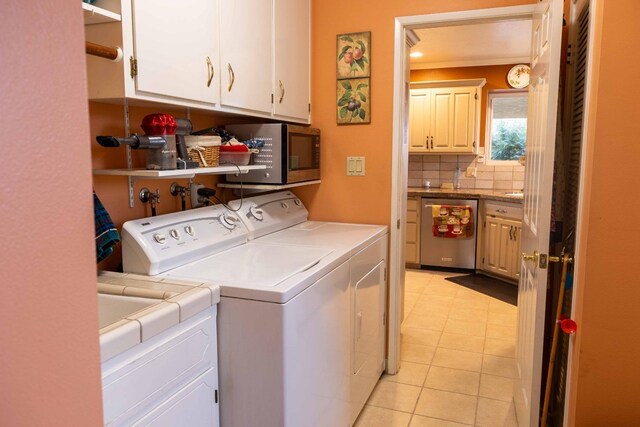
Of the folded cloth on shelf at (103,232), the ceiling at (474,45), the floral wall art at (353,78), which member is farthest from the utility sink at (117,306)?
the ceiling at (474,45)

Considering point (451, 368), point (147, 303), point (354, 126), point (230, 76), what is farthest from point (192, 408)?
point (451, 368)

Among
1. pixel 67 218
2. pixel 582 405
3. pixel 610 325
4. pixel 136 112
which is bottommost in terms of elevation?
pixel 582 405

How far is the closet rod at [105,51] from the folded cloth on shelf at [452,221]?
4170mm

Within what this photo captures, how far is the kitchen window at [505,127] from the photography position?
5.64m

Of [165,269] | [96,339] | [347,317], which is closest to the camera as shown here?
[96,339]

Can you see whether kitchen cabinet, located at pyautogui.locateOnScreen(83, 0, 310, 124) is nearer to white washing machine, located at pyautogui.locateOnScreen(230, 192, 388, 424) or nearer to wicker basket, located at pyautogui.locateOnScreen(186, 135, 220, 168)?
wicker basket, located at pyautogui.locateOnScreen(186, 135, 220, 168)

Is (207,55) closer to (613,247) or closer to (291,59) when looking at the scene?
(291,59)

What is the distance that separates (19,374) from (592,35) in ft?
5.43

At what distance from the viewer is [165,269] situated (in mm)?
1725

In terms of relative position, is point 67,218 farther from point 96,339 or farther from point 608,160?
point 608,160

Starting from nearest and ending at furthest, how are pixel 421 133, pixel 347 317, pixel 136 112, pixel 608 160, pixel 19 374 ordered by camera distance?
pixel 19 374 < pixel 608 160 < pixel 136 112 < pixel 347 317 < pixel 421 133

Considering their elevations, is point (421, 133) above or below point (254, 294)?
above

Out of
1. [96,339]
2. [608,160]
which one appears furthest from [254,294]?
[608,160]

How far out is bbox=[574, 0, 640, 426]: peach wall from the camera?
4.52ft
